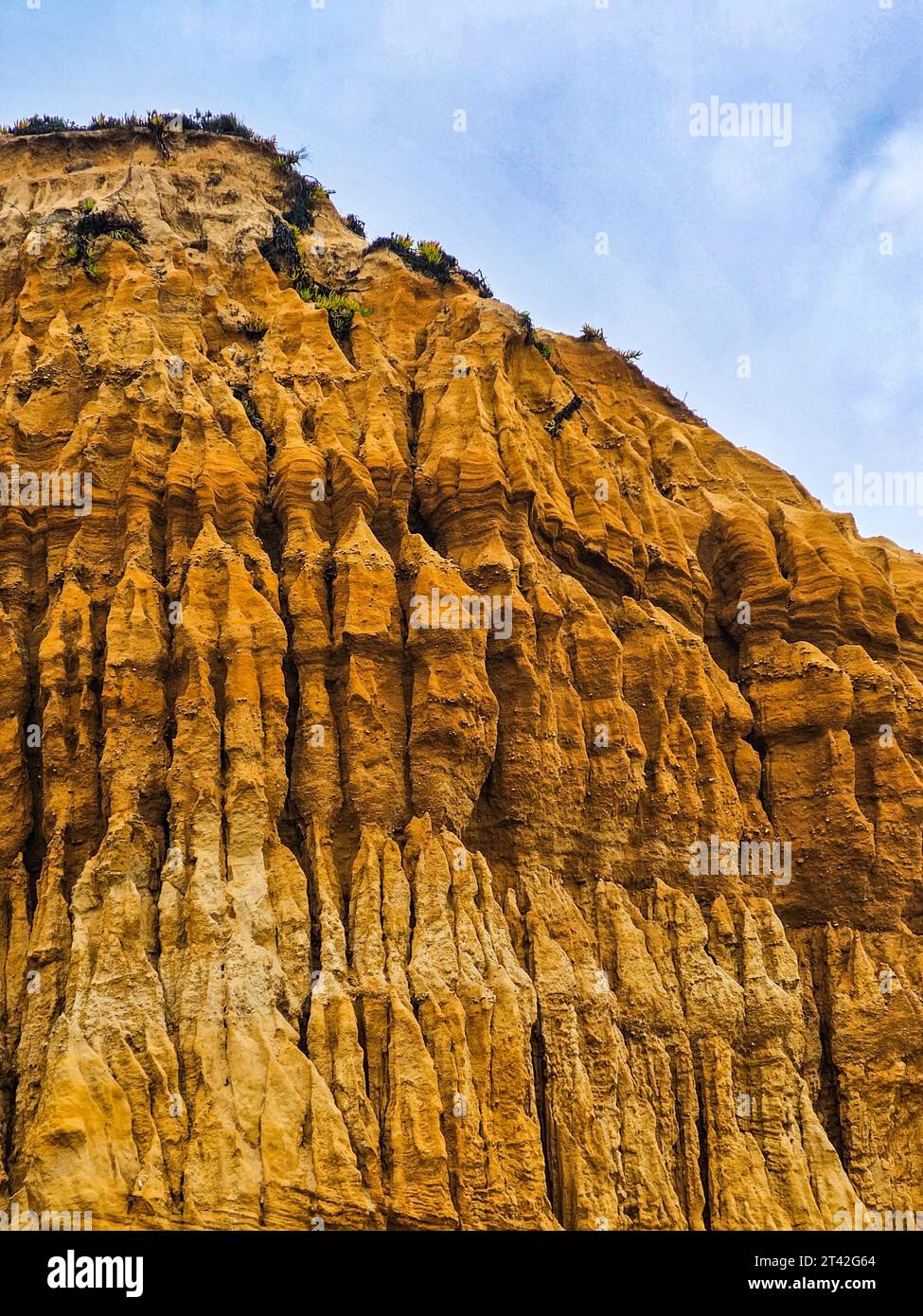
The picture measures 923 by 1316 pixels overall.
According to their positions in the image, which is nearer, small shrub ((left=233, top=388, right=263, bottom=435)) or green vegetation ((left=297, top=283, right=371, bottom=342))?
small shrub ((left=233, top=388, right=263, bottom=435))

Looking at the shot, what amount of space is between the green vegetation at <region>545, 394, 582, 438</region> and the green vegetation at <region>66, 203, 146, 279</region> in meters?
11.1

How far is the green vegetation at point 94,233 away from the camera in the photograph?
33.2 meters

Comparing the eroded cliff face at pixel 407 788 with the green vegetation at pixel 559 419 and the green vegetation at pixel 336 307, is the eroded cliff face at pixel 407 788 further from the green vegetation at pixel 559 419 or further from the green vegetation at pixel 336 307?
the green vegetation at pixel 336 307

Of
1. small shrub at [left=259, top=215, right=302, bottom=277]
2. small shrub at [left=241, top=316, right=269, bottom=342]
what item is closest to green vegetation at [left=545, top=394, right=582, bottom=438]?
small shrub at [left=241, top=316, right=269, bottom=342]

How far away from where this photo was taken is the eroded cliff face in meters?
22.3

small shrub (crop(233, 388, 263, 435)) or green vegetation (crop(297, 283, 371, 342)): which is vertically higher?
green vegetation (crop(297, 283, 371, 342))

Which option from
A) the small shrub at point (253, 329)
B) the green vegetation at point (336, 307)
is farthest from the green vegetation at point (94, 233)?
the green vegetation at point (336, 307)

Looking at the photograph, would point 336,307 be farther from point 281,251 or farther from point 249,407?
point 249,407

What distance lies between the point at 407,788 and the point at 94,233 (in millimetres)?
16840

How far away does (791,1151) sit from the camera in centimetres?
2684

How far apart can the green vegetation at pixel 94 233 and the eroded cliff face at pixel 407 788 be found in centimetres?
30

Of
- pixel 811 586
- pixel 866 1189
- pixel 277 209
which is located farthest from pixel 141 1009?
pixel 277 209

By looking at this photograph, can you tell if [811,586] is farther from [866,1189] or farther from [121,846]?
[121,846]

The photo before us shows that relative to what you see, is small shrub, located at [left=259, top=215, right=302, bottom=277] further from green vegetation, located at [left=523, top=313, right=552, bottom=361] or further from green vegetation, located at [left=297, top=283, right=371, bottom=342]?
green vegetation, located at [left=523, top=313, right=552, bottom=361]
